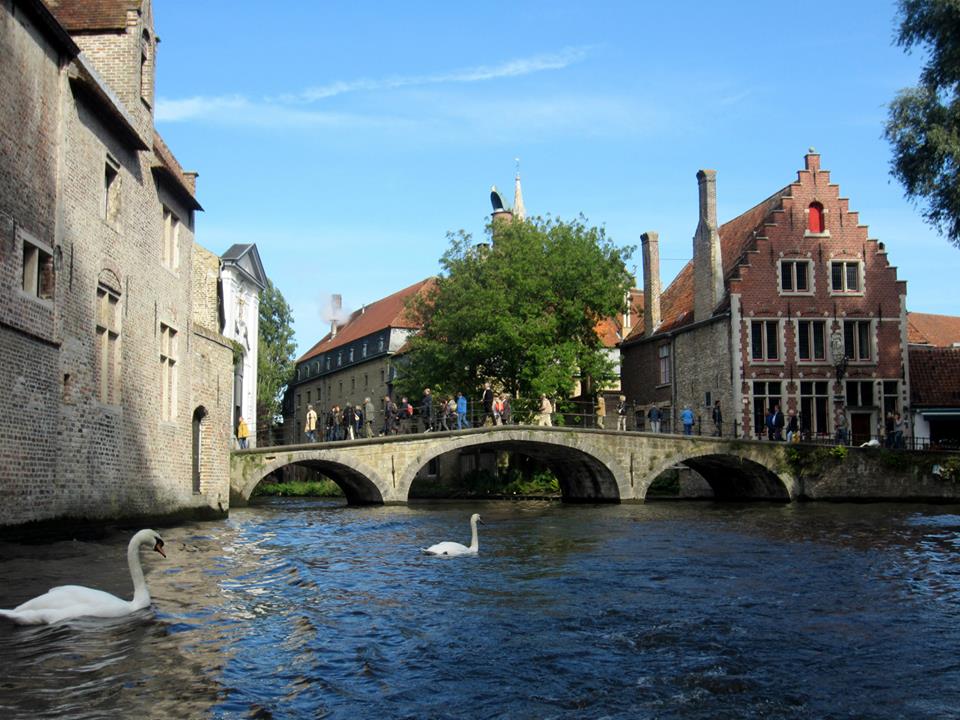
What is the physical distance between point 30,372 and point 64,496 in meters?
2.08

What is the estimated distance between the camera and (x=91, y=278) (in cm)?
1692

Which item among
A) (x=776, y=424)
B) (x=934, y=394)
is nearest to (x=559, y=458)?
(x=776, y=424)

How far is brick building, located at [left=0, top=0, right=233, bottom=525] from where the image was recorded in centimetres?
1401

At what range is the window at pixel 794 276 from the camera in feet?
125

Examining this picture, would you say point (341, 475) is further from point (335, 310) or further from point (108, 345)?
point (335, 310)

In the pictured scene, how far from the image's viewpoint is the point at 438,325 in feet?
140

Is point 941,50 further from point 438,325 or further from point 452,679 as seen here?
point 452,679

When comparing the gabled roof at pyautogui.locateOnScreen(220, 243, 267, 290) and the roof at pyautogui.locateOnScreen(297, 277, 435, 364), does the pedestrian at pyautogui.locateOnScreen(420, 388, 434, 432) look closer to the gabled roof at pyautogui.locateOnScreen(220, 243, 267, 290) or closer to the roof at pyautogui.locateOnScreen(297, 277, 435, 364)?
the gabled roof at pyautogui.locateOnScreen(220, 243, 267, 290)

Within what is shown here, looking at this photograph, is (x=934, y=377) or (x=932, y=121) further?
(x=934, y=377)

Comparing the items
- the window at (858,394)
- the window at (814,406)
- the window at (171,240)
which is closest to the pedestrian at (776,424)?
the window at (814,406)

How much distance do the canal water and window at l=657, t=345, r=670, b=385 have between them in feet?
80.9

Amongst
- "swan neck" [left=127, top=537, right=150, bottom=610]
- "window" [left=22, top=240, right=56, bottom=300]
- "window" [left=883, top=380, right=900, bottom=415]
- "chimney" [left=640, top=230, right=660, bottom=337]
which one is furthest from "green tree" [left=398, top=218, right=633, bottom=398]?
"swan neck" [left=127, top=537, right=150, bottom=610]

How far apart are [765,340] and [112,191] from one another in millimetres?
25110

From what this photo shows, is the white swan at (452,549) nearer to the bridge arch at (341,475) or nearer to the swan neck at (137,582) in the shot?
the swan neck at (137,582)
